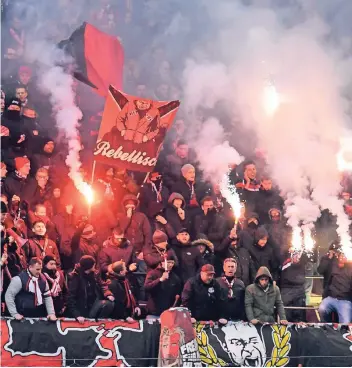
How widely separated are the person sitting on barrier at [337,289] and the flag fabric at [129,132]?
302 cm

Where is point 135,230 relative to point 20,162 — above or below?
below

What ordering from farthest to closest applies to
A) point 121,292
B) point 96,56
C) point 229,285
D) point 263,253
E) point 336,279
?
point 96,56, point 263,253, point 336,279, point 229,285, point 121,292

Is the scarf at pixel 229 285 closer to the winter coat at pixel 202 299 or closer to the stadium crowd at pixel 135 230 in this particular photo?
the stadium crowd at pixel 135 230

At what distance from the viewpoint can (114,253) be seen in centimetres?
776

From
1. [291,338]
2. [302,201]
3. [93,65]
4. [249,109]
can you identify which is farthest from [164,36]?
[291,338]

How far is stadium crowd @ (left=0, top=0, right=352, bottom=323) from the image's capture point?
7.30 m

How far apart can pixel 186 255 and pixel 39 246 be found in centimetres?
197

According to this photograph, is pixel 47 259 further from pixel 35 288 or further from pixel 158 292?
pixel 158 292

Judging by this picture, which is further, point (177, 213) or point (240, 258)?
point (177, 213)

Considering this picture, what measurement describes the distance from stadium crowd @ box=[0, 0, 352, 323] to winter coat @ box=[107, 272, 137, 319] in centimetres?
1

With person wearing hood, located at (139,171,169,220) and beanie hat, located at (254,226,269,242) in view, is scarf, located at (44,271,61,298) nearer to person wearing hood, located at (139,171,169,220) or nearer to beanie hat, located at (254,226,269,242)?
person wearing hood, located at (139,171,169,220)

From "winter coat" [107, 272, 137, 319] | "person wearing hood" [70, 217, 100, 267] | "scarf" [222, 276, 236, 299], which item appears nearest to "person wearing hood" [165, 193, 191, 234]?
"scarf" [222, 276, 236, 299]

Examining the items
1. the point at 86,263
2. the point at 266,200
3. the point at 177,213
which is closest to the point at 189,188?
the point at 177,213

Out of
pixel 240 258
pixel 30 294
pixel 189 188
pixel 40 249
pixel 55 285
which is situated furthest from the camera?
pixel 189 188
